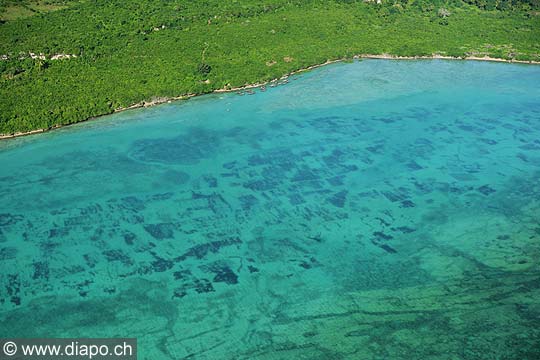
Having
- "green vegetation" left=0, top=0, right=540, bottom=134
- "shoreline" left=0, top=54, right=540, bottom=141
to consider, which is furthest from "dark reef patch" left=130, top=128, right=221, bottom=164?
"green vegetation" left=0, top=0, right=540, bottom=134

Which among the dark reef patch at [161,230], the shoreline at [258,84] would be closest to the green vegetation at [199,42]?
the shoreline at [258,84]

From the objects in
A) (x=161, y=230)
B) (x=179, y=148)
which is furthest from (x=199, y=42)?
(x=161, y=230)

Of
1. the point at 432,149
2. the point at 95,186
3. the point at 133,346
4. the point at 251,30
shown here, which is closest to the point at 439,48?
the point at 251,30

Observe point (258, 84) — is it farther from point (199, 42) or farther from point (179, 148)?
point (179, 148)

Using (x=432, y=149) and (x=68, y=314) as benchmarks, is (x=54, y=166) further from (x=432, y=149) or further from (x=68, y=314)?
(x=432, y=149)

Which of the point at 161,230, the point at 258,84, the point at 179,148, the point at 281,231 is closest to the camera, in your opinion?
the point at 161,230
